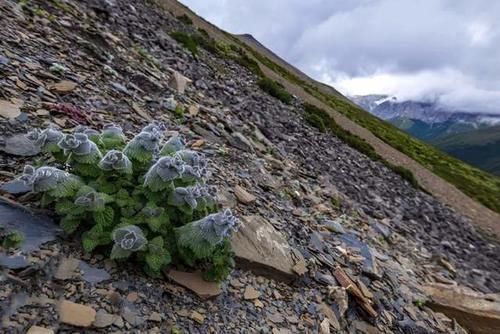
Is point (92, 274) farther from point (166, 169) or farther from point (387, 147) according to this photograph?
point (387, 147)

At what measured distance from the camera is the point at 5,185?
547 centimetres

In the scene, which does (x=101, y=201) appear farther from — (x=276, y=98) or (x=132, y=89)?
(x=276, y=98)

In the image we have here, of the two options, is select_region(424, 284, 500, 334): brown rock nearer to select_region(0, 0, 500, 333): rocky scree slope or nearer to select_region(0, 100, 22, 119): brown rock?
select_region(0, 0, 500, 333): rocky scree slope

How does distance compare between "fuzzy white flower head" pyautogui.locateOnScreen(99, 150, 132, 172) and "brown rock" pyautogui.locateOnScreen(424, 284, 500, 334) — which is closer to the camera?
"fuzzy white flower head" pyautogui.locateOnScreen(99, 150, 132, 172)

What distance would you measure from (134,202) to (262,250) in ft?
8.61

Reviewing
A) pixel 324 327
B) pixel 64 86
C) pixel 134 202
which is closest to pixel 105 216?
pixel 134 202

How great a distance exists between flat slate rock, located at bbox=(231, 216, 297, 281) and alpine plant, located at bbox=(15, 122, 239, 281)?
112 cm

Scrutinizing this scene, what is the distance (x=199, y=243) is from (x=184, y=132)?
6.29 m

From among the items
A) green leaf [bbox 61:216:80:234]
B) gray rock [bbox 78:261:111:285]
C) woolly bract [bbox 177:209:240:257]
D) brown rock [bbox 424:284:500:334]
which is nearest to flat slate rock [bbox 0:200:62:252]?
green leaf [bbox 61:216:80:234]

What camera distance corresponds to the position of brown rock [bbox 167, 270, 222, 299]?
17.9 ft

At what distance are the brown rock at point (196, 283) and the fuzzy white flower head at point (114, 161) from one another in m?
1.49

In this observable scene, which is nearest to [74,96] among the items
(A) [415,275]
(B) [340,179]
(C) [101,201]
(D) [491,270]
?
(C) [101,201]

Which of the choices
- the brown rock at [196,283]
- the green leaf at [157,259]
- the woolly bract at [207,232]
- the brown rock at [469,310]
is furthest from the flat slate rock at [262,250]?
the brown rock at [469,310]

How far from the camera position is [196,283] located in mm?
5543
